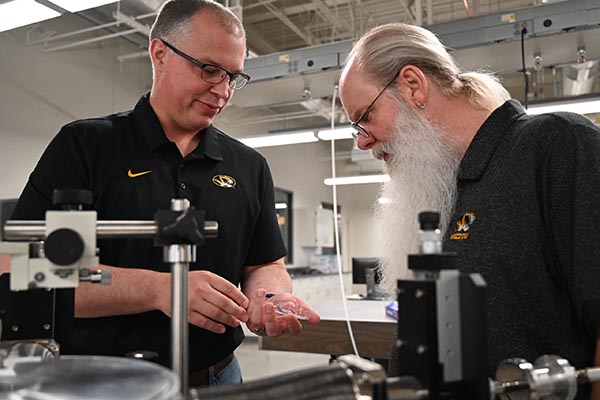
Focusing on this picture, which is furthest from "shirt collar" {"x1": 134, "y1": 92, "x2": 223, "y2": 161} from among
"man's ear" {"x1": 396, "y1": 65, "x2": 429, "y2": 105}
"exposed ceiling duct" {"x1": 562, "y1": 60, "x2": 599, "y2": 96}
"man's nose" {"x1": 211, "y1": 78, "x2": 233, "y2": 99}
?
"exposed ceiling duct" {"x1": 562, "y1": 60, "x2": 599, "y2": 96}

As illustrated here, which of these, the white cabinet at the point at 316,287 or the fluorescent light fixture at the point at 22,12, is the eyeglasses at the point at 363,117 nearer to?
the fluorescent light fixture at the point at 22,12

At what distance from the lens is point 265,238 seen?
4.60ft

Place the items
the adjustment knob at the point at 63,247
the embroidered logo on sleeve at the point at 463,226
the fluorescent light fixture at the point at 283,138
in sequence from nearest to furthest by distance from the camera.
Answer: the adjustment knob at the point at 63,247 → the embroidered logo on sleeve at the point at 463,226 → the fluorescent light fixture at the point at 283,138

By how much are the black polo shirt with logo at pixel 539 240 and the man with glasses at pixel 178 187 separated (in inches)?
14.1

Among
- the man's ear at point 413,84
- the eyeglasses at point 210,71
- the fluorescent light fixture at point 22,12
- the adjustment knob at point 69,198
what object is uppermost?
the fluorescent light fixture at point 22,12

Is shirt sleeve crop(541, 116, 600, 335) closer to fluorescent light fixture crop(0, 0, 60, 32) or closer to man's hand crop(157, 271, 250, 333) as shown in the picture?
man's hand crop(157, 271, 250, 333)

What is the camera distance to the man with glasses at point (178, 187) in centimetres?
111

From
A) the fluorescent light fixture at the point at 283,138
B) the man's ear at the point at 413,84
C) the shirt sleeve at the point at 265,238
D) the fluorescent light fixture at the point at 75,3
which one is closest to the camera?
the man's ear at the point at 413,84

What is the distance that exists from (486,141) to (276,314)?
571 millimetres

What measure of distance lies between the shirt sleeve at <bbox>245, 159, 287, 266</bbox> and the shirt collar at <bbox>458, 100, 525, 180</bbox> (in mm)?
529

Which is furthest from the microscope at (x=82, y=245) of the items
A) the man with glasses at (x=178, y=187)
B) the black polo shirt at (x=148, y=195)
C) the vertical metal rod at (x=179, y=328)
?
the black polo shirt at (x=148, y=195)

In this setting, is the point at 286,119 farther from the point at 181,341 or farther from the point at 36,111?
the point at 181,341

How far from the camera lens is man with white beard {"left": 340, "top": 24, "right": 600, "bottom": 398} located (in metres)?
0.96

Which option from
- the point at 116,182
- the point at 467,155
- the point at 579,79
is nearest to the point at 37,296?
the point at 116,182
